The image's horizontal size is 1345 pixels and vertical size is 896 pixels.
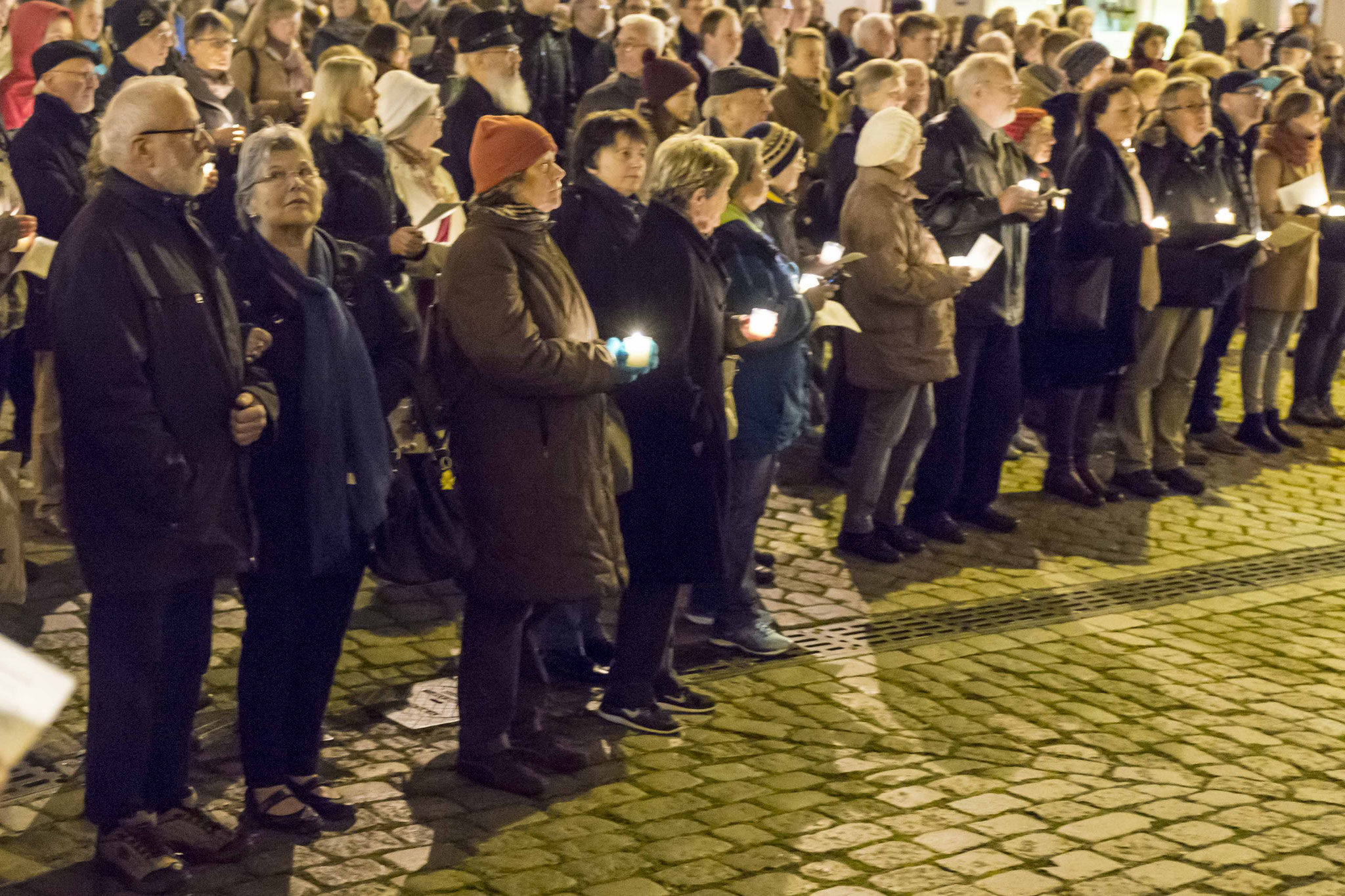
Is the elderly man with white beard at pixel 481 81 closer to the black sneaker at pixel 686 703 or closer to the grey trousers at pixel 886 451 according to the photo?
the grey trousers at pixel 886 451

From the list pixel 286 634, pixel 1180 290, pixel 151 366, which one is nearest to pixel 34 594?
pixel 286 634

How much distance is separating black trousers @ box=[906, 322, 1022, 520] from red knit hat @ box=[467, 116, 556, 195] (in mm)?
3681

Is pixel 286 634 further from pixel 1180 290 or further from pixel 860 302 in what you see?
pixel 1180 290

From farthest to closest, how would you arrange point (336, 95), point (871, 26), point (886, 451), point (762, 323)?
point (871, 26) < point (886, 451) < point (336, 95) < point (762, 323)

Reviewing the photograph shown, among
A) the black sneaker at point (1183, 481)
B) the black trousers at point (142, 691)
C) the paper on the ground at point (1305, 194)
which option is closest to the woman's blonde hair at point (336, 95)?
the black trousers at point (142, 691)

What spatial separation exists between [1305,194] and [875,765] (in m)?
6.08

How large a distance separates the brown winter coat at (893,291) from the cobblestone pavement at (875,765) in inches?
37.9

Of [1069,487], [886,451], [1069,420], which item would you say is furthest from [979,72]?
[1069,487]

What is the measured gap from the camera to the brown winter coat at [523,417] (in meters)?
5.71

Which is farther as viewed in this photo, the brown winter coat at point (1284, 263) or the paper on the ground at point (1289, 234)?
the brown winter coat at point (1284, 263)

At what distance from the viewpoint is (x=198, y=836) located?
5.33 meters

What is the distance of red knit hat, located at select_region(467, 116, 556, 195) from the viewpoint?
19.2 feet

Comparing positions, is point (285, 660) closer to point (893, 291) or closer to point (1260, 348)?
point (893, 291)

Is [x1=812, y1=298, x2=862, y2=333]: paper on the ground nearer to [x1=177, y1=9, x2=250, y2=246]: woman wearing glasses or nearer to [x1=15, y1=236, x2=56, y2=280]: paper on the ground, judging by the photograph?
[x1=177, y1=9, x2=250, y2=246]: woman wearing glasses
